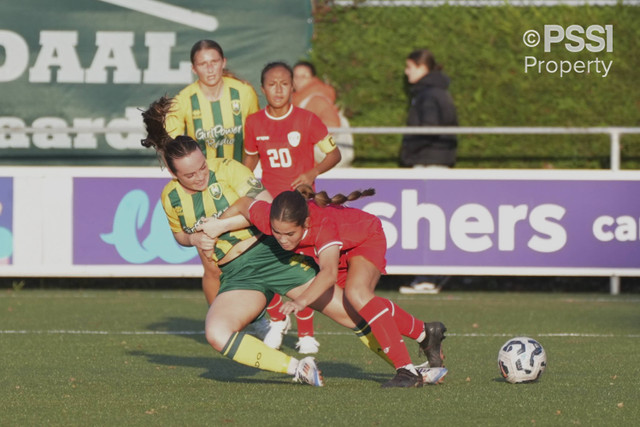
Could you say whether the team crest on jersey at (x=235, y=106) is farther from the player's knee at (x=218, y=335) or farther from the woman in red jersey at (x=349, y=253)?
the player's knee at (x=218, y=335)

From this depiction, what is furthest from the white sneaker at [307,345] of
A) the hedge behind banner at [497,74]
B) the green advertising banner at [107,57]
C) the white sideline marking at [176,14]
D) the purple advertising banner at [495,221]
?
the white sideline marking at [176,14]

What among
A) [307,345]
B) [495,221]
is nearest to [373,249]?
[307,345]

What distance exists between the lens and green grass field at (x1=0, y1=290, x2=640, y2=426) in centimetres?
595

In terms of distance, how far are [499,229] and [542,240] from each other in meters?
0.44

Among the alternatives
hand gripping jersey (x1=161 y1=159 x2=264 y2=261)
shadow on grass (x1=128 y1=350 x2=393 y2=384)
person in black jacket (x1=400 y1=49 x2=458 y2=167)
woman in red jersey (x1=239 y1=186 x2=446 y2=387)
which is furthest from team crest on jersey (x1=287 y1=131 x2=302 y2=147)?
person in black jacket (x1=400 y1=49 x2=458 y2=167)

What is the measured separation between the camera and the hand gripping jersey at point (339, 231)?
21.9 feet

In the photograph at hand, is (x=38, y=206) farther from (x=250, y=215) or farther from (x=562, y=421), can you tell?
(x=562, y=421)

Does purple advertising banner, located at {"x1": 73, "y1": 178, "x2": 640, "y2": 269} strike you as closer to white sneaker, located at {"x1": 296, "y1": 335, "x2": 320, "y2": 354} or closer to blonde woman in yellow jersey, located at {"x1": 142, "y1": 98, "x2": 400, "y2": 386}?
white sneaker, located at {"x1": 296, "y1": 335, "x2": 320, "y2": 354}

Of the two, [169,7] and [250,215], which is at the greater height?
[169,7]

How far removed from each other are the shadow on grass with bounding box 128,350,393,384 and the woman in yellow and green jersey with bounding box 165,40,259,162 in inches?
61.0

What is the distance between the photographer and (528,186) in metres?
12.4

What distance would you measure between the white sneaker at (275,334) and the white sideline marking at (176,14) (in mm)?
5839

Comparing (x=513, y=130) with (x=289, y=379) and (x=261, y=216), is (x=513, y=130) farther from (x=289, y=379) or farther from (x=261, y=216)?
(x=261, y=216)

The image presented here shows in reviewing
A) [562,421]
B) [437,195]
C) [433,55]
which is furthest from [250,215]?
[433,55]
